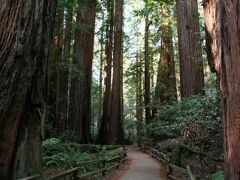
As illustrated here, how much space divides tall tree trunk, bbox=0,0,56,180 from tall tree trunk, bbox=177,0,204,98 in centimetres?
1092

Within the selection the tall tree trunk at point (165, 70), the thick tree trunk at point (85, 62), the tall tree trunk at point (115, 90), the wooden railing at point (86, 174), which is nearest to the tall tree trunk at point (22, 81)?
the wooden railing at point (86, 174)

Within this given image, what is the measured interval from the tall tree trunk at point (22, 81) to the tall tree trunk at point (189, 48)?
10.9m

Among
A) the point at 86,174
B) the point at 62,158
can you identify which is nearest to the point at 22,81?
the point at 86,174

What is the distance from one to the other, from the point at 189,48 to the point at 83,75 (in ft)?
20.9

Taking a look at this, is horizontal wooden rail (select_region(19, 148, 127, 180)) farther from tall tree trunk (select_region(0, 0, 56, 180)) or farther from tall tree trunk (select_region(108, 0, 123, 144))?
tall tree trunk (select_region(108, 0, 123, 144))

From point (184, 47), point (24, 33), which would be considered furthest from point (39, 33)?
point (184, 47)

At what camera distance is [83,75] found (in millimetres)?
20828

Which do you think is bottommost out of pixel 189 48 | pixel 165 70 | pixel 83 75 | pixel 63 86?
pixel 63 86

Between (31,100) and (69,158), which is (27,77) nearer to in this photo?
(31,100)

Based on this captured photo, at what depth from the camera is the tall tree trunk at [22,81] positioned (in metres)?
5.96

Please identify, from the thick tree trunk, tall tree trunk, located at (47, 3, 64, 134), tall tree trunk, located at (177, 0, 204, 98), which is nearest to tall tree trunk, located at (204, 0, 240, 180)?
tall tree trunk, located at (177, 0, 204, 98)

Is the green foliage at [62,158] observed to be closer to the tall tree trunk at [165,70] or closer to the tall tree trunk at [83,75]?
the tall tree trunk at [83,75]

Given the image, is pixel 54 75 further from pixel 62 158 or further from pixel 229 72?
pixel 229 72

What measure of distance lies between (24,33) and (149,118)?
27.1 metres
